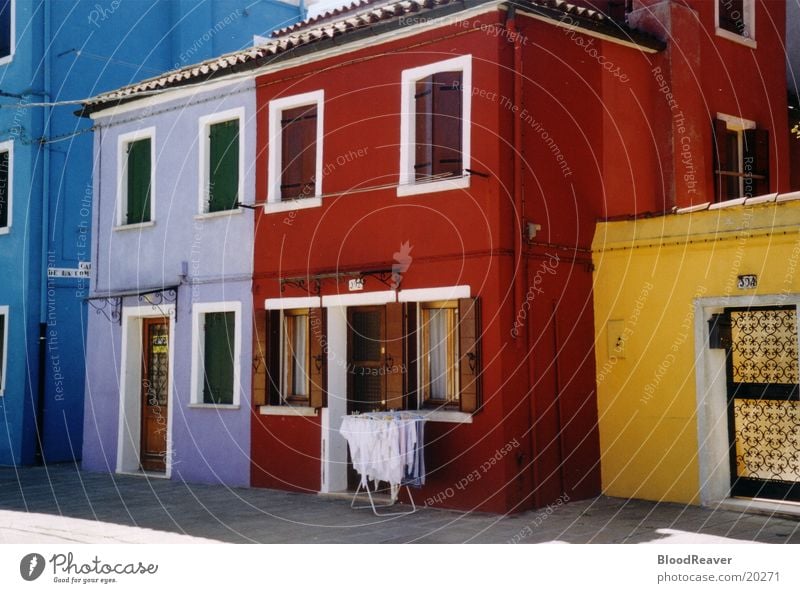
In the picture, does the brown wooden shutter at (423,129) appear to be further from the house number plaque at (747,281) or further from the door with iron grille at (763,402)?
the door with iron grille at (763,402)

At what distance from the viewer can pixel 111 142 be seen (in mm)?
16344

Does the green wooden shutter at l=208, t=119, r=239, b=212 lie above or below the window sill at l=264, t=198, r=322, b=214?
above

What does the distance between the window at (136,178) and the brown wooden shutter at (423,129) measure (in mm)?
5294

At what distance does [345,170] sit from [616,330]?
154 inches

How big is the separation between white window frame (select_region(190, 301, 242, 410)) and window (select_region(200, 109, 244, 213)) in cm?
140

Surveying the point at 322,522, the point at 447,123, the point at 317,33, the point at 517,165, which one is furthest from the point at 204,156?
the point at 322,522

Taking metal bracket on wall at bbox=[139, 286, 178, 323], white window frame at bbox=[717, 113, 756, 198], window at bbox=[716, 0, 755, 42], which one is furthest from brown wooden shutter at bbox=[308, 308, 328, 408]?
window at bbox=[716, 0, 755, 42]

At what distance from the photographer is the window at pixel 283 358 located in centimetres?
1334

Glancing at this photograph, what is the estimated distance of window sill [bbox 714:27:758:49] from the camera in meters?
14.0

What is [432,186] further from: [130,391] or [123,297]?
[130,391]

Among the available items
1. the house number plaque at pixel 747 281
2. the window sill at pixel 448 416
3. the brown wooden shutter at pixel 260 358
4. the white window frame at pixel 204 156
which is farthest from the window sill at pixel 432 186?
the white window frame at pixel 204 156

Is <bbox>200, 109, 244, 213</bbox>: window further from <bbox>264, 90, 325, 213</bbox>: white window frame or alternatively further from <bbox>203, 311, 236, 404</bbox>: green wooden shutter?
<bbox>203, 311, 236, 404</bbox>: green wooden shutter

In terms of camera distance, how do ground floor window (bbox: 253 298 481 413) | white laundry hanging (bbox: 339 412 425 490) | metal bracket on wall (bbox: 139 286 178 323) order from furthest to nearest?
metal bracket on wall (bbox: 139 286 178 323) → ground floor window (bbox: 253 298 481 413) → white laundry hanging (bbox: 339 412 425 490)

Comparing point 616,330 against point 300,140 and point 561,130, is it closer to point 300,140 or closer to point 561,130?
point 561,130
